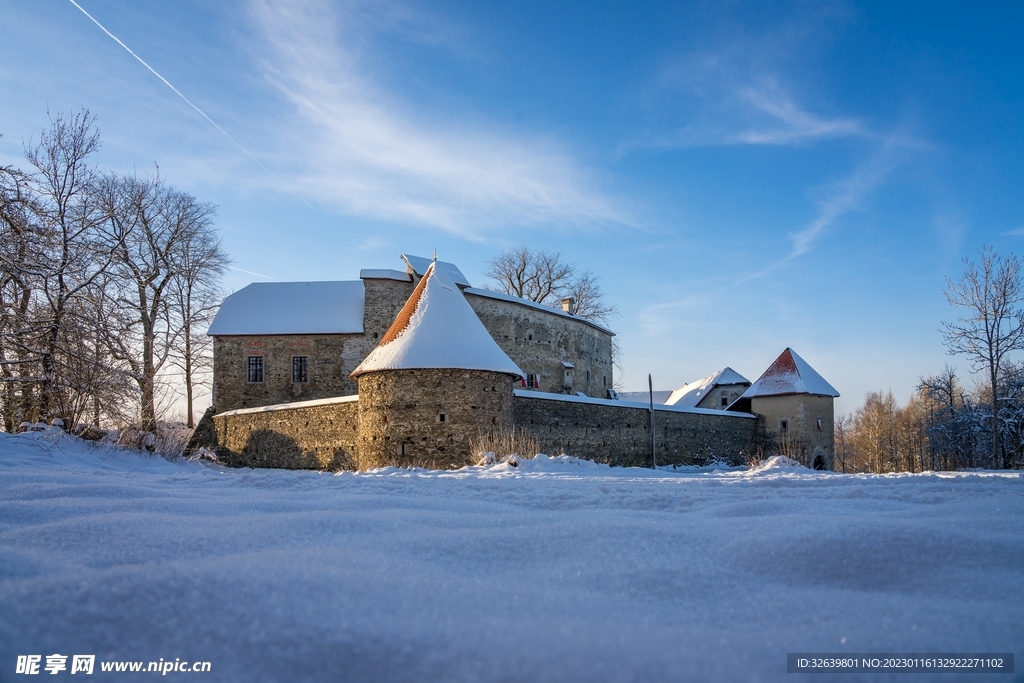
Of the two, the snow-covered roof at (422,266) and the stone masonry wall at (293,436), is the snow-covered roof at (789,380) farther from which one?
the stone masonry wall at (293,436)

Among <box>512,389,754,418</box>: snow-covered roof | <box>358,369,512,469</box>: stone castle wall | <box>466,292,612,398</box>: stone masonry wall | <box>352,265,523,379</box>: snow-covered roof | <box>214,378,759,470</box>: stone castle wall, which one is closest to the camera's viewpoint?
<box>358,369,512,469</box>: stone castle wall

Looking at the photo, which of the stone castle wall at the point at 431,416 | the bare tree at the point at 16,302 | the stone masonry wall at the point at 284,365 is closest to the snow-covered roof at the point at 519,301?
the stone masonry wall at the point at 284,365

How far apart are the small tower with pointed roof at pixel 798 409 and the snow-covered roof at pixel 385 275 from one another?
49.4ft

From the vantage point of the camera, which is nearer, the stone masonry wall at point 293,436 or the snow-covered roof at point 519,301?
the stone masonry wall at point 293,436

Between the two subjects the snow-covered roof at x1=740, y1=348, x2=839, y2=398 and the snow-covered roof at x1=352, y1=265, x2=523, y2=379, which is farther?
the snow-covered roof at x1=740, y1=348, x2=839, y2=398

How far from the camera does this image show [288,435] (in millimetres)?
21031

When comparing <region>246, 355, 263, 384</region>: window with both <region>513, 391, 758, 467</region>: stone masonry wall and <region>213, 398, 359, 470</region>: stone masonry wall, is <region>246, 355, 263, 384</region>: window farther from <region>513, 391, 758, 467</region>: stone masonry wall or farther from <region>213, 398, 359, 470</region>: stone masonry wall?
<region>513, 391, 758, 467</region>: stone masonry wall

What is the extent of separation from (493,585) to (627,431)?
20.2 meters

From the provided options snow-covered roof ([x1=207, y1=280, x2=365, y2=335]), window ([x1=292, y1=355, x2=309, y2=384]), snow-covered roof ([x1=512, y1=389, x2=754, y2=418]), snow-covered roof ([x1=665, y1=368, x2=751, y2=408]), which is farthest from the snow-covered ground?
snow-covered roof ([x1=665, y1=368, x2=751, y2=408])

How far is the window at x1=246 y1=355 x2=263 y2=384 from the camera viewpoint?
25.8m

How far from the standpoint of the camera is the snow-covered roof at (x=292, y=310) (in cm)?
2597

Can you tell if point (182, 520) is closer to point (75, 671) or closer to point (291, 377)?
point (75, 671)

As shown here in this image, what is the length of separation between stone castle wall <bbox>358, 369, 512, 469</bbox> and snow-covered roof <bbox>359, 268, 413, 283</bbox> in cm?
1067

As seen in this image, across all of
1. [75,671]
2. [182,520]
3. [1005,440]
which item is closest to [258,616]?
[75,671]
